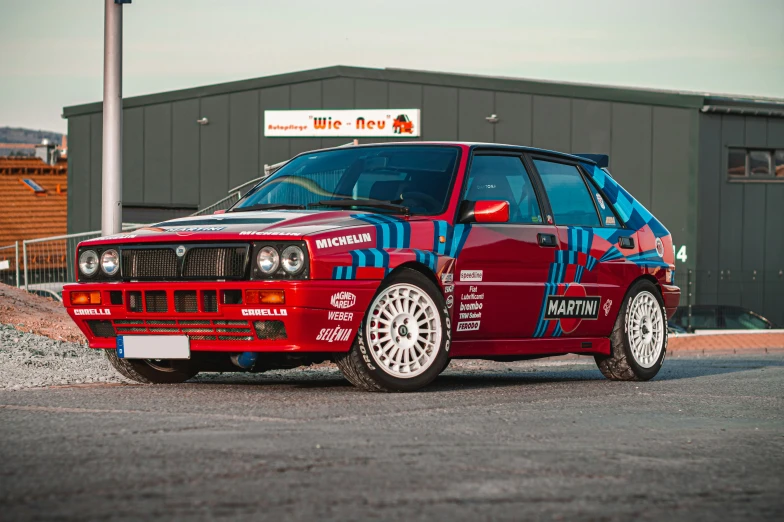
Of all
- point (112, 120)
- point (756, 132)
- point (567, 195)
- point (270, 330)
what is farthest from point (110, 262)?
point (756, 132)

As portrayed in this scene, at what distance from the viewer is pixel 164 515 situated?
138 inches

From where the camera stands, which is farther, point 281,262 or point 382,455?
point 281,262

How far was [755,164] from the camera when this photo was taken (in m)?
32.8

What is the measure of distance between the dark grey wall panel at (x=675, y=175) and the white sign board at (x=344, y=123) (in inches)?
266

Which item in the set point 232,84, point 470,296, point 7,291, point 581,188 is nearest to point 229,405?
point 470,296

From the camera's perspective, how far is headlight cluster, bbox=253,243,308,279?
21.6ft

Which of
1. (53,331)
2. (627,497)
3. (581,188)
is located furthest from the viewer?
(53,331)

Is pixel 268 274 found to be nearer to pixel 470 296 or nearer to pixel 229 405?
pixel 229 405

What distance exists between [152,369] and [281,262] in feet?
5.78

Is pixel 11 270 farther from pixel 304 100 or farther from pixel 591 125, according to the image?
pixel 591 125

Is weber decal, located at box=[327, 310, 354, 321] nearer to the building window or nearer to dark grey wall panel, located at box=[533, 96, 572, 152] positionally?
dark grey wall panel, located at box=[533, 96, 572, 152]

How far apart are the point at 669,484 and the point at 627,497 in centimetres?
33

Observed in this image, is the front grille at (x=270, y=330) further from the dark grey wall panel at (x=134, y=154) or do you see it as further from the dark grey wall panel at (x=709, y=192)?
the dark grey wall panel at (x=134, y=154)

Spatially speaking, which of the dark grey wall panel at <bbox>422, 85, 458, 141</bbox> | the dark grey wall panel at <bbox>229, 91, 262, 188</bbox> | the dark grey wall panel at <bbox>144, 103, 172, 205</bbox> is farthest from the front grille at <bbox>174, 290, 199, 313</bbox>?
the dark grey wall panel at <bbox>144, 103, 172, 205</bbox>
